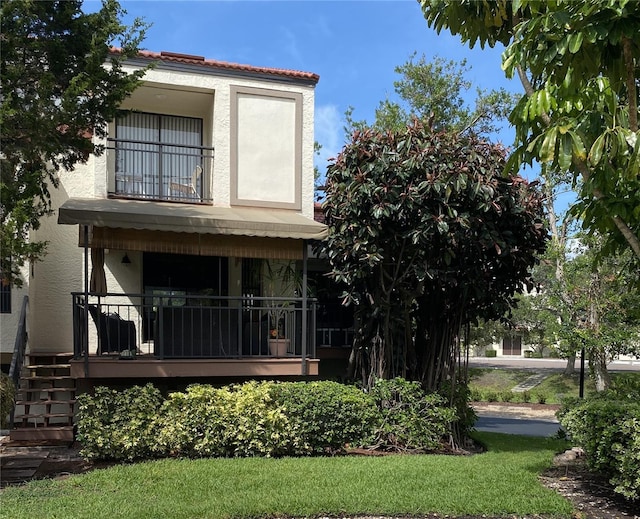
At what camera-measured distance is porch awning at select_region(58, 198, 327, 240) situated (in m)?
8.65

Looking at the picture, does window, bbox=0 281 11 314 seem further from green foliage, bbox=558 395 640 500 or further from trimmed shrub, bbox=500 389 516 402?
trimmed shrub, bbox=500 389 516 402

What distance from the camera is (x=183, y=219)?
30.1ft

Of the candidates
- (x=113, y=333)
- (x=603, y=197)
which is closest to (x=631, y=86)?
(x=603, y=197)

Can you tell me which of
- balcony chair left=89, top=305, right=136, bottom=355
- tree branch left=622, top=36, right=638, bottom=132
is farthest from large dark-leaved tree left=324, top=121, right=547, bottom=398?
balcony chair left=89, top=305, right=136, bottom=355

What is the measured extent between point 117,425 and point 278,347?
302 cm

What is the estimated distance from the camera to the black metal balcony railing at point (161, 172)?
11359 mm

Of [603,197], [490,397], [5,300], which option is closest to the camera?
[603,197]

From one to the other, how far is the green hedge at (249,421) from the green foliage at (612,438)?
8.75ft

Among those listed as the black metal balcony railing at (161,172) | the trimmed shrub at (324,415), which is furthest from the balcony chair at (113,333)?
the black metal balcony railing at (161,172)

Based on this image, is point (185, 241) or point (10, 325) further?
point (10, 325)

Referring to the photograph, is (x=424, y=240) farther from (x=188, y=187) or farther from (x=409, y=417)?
(x=188, y=187)

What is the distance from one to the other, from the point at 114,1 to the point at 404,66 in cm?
1709

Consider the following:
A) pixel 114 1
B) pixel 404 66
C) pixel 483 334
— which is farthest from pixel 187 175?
pixel 483 334

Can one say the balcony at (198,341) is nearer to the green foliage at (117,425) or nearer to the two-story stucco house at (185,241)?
the two-story stucco house at (185,241)
